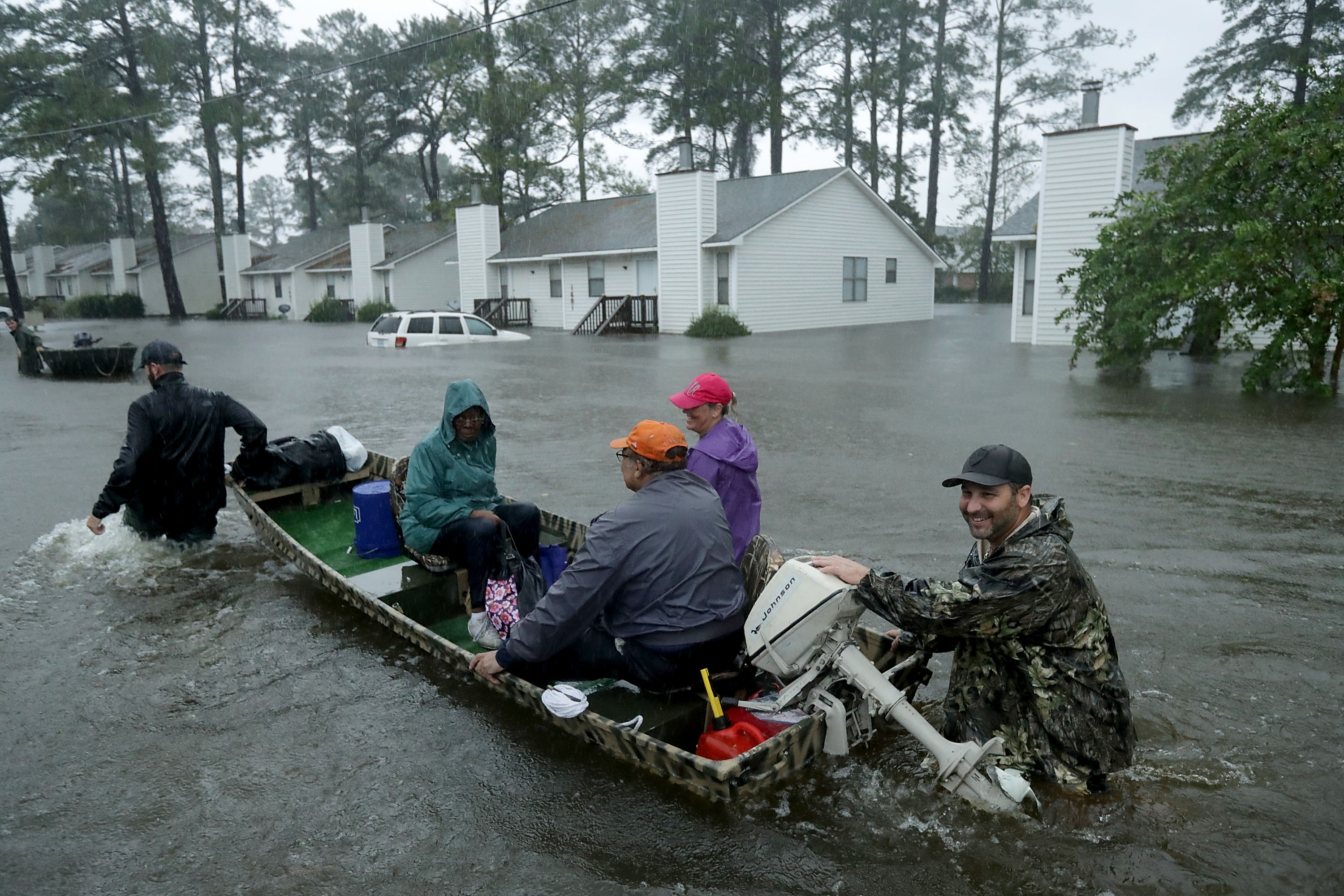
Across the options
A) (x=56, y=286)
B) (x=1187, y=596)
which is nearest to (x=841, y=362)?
(x=1187, y=596)

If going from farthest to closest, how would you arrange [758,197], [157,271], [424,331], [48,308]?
[48,308], [157,271], [758,197], [424,331]

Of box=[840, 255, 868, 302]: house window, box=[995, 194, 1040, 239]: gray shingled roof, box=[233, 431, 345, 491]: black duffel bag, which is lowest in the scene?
box=[233, 431, 345, 491]: black duffel bag

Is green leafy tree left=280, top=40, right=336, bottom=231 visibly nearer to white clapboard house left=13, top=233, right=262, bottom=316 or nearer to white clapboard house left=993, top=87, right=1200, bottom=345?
white clapboard house left=13, top=233, right=262, bottom=316

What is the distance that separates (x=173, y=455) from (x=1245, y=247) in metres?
14.4

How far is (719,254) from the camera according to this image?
30.4m

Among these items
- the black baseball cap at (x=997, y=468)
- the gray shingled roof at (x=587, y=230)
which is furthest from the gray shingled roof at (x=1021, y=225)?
the black baseball cap at (x=997, y=468)

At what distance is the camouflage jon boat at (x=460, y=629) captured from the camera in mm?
3918

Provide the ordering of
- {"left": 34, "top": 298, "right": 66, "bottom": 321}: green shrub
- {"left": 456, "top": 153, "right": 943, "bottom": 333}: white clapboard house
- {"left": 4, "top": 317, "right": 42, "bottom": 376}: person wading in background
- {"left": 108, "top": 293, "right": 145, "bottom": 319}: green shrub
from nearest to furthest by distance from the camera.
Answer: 1. {"left": 4, "top": 317, "right": 42, "bottom": 376}: person wading in background
2. {"left": 456, "top": 153, "right": 943, "bottom": 333}: white clapboard house
3. {"left": 108, "top": 293, "right": 145, "bottom": 319}: green shrub
4. {"left": 34, "top": 298, "right": 66, "bottom": 321}: green shrub

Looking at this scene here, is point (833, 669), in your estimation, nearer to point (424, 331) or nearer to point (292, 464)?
point (292, 464)

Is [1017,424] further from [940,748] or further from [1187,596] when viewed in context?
[940,748]

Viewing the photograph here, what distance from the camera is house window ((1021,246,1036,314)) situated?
25.7 m

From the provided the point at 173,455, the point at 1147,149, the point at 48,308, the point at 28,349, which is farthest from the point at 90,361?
the point at 48,308

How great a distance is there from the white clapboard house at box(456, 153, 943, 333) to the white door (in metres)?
0.05

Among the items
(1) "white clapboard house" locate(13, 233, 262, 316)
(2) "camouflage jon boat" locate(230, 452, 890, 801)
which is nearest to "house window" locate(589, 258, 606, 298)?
(2) "camouflage jon boat" locate(230, 452, 890, 801)
